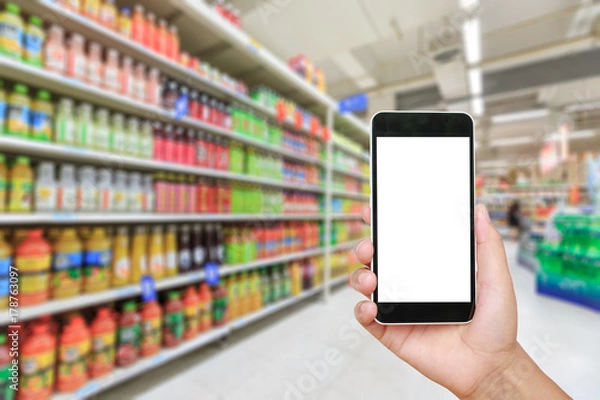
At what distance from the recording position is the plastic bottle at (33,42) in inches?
41.1

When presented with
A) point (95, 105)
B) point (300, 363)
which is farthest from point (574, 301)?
point (95, 105)

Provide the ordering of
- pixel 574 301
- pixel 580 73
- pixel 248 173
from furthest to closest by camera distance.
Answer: pixel 580 73 < pixel 574 301 < pixel 248 173

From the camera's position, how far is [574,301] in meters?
2.61

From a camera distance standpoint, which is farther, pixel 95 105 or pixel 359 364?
pixel 359 364

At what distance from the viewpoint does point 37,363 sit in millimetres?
1022

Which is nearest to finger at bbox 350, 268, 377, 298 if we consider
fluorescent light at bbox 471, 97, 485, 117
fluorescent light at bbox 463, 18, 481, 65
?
fluorescent light at bbox 463, 18, 481, 65

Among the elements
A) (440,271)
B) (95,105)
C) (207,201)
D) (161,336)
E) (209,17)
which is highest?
(209,17)

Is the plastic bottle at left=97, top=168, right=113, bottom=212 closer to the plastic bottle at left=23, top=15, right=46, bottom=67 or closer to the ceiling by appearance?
the plastic bottle at left=23, top=15, right=46, bottom=67

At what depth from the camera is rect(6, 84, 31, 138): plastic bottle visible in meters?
1.01

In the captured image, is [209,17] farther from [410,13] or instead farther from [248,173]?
[410,13]

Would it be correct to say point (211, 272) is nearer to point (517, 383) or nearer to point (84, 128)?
point (84, 128)

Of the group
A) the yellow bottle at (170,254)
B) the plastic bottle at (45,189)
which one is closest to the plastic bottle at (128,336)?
the yellow bottle at (170,254)

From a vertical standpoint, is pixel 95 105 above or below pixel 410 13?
below

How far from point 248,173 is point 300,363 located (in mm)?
1348
